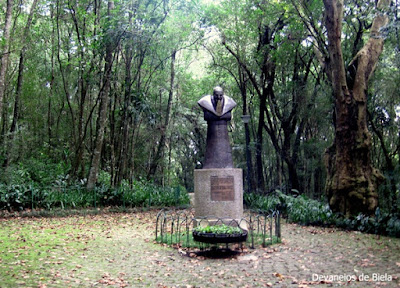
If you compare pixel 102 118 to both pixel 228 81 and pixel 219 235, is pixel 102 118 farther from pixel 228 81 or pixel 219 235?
pixel 228 81

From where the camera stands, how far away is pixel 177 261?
7098mm

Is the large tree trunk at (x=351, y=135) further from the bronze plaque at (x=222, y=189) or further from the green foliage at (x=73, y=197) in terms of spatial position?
the green foliage at (x=73, y=197)

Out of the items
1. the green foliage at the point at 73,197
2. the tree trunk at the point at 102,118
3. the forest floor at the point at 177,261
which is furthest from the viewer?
the tree trunk at the point at 102,118

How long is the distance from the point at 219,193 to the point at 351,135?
4.73 meters

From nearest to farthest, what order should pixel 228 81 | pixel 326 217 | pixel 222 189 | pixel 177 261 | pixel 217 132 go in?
pixel 177 261 < pixel 222 189 < pixel 217 132 < pixel 326 217 < pixel 228 81

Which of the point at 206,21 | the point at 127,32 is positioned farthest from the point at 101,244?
the point at 206,21

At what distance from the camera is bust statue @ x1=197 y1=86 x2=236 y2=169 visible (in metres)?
9.95

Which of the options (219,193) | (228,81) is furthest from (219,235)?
(228,81)

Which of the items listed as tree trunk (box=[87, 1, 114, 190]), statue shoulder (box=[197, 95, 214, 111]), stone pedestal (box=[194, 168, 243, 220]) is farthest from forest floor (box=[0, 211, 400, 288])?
tree trunk (box=[87, 1, 114, 190])

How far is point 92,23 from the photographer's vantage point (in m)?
15.5

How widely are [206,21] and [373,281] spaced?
16.0m

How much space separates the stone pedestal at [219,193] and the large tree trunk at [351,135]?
3.65 m

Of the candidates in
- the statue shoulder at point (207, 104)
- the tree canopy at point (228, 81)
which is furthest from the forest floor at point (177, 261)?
the statue shoulder at point (207, 104)

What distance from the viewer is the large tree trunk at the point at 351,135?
10.6m
